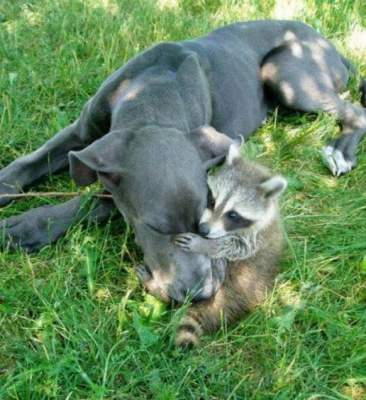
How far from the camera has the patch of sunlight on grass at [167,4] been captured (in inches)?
242

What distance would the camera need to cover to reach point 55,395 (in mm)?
2549

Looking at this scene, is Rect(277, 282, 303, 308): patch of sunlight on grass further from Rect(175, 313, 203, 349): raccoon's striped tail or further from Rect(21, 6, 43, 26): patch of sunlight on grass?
Rect(21, 6, 43, 26): patch of sunlight on grass

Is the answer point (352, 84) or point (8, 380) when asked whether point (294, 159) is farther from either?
point (8, 380)

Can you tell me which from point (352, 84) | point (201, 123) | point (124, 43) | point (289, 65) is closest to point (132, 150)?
point (201, 123)

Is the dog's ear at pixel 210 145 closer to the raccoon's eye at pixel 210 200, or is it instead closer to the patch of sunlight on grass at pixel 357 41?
the raccoon's eye at pixel 210 200

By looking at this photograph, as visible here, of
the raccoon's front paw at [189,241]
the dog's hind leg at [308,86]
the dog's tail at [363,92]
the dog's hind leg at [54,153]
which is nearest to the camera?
the raccoon's front paw at [189,241]

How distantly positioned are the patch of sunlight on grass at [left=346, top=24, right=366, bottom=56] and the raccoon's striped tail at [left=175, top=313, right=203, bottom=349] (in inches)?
151

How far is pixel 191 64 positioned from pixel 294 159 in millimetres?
1200

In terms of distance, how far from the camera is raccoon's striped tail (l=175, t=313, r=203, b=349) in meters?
2.82

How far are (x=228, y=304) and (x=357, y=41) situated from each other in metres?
3.79

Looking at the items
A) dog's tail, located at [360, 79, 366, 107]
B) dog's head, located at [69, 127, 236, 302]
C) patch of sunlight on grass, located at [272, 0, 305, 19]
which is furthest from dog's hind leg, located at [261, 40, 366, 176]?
dog's head, located at [69, 127, 236, 302]

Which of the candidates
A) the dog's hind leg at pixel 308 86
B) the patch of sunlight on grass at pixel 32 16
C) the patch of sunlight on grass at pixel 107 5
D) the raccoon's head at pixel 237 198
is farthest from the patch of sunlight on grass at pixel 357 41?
the raccoon's head at pixel 237 198

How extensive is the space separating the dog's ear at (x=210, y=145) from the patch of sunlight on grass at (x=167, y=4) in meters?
3.28

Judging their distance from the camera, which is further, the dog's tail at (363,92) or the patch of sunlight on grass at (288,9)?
the patch of sunlight on grass at (288,9)
